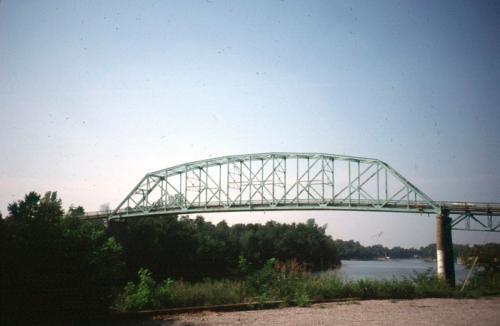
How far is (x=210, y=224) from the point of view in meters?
89.6

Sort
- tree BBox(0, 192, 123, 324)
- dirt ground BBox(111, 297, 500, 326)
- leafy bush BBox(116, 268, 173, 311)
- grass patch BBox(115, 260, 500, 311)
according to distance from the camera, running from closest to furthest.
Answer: tree BBox(0, 192, 123, 324)
dirt ground BBox(111, 297, 500, 326)
leafy bush BBox(116, 268, 173, 311)
grass patch BBox(115, 260, 500, 311)

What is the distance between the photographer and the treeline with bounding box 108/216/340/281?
56281mm

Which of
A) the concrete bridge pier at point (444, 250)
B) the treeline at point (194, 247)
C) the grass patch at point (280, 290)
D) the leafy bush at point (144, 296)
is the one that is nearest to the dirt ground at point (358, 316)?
the grass patch at point (280, 290)

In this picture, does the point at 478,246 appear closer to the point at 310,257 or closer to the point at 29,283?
the point at 29,283

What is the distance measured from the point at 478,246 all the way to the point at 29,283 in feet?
69.3

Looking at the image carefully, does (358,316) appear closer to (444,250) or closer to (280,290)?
(280,290)

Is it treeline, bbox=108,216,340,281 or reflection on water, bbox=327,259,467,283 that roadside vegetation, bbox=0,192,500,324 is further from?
treeline, bbox=108,216,340,281

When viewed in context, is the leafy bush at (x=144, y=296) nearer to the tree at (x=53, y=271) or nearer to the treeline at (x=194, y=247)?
the tree at (x=53, y=271)

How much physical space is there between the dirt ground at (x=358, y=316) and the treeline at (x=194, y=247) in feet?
105

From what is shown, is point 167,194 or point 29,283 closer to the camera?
point 29,283

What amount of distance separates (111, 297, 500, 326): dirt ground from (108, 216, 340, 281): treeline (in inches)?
1261

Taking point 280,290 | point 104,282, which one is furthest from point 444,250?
point 104,282

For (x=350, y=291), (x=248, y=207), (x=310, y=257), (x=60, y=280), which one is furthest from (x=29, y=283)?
(x=310, y=257)

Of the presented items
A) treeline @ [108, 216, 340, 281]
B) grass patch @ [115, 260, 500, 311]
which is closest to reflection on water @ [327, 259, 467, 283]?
grass patch @ [115, 260, 500, 311]
